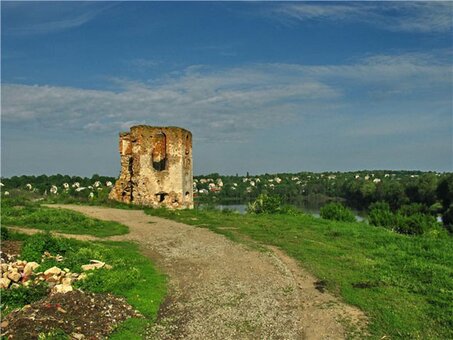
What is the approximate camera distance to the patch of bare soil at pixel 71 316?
7176 mm

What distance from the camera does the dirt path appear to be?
796 cm

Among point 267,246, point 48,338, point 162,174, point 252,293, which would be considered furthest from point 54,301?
point 162,174

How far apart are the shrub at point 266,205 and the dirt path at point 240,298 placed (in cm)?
1039

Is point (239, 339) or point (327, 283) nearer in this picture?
point (239, 339)

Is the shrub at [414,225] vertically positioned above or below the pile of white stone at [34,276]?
below

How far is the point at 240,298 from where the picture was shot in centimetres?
952

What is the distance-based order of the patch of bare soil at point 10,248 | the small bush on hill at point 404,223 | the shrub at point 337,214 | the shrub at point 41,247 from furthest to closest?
1. the shrub at point 337,214
2. the small bush on hill at point 404,223
3. the patch of bare soil at point 10,248
4. the shrub at point 41,247

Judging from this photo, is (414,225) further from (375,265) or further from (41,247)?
(41,247)

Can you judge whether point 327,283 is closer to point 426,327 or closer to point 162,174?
point 426,327

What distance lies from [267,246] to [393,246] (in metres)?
4.34

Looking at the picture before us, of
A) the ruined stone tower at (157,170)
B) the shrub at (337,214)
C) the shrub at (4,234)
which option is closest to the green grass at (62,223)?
the shrub at (4,234)

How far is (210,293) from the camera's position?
385 inches

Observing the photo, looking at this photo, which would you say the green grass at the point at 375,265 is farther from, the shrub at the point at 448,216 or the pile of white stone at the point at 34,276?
the shrub at the point at 448,216

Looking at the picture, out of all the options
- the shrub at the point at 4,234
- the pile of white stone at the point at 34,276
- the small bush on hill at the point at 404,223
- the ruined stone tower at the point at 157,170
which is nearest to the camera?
the pile of white stone at the point at 34,276
